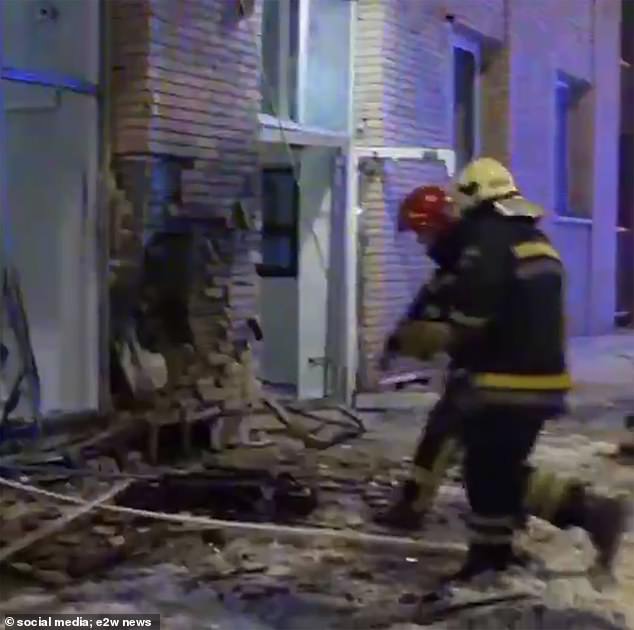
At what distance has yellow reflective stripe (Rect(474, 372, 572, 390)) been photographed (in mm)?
4773

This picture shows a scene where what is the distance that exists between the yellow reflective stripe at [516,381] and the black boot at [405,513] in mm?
1295

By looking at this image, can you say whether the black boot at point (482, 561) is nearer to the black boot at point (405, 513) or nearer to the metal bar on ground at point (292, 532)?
Answer: the metal bar on ground at point (292, 532)

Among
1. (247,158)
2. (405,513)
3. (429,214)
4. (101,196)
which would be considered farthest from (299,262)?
(429,214)

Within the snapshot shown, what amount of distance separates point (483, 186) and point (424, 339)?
660 mm

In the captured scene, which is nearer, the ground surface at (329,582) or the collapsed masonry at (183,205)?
the ground surface at (329,582)

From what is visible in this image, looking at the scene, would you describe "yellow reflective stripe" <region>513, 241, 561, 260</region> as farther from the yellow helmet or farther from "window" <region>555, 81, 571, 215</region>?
"window" <region>555, 81, 571, 215</region>

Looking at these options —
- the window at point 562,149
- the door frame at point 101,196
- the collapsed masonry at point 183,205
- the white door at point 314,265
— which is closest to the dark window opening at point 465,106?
the white door at point 314,265

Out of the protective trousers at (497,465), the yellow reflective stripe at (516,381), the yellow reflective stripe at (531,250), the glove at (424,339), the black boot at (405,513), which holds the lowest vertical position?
the black boot at (405,513)

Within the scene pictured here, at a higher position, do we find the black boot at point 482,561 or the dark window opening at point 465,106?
the dark window opening at point 465,106

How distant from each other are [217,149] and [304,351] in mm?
2527

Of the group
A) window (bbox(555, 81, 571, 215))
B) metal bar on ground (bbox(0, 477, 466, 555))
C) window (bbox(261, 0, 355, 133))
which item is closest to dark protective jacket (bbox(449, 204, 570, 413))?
metal bar on ground (bbox(0, 477, 466, 555))

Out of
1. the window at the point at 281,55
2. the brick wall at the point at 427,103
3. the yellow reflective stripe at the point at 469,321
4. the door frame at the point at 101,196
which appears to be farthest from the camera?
the brick wall at the point at 427,103

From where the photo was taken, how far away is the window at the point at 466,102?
1390cm

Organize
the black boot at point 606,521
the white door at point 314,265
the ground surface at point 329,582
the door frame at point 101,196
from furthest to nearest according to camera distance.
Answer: the white door at point 314,265 < the door frame at point 101,196 < the black boot at point 606,521 < the ground surface at point 329,582
